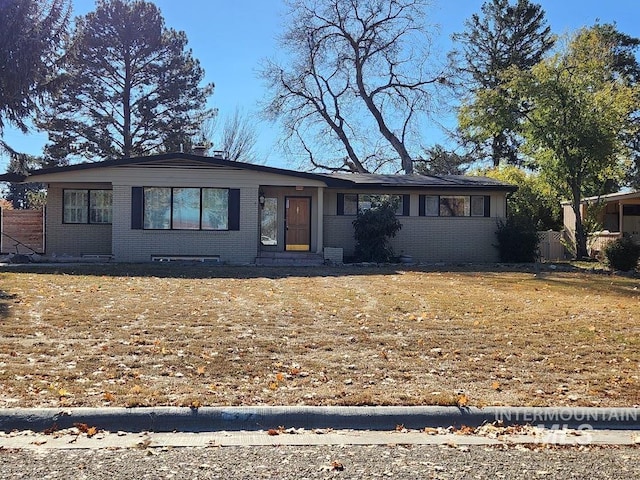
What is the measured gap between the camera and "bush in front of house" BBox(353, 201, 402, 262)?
2077 centimetres

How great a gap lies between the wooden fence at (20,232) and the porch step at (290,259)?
857cm

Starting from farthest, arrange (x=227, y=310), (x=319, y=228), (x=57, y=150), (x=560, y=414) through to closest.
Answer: (x=57, y=150)
(x=319, y=228)
(x=227, y=310)
(x=560, y=414)

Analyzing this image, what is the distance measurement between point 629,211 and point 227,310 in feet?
83.0

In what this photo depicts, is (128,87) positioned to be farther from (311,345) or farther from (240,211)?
(311,345)

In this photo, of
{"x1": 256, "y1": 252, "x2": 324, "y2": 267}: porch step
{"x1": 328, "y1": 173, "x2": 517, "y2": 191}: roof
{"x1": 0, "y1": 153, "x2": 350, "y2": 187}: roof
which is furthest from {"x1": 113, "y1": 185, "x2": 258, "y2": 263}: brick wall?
{"x1": 328, "y1": 173, "x2": 517, "y2": 191}: roof

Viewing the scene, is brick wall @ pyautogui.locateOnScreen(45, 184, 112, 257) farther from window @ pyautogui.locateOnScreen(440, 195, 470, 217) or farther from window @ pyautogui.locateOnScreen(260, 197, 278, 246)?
window @ pyautogui.locateOnScreen(440, 195, 470, 217)

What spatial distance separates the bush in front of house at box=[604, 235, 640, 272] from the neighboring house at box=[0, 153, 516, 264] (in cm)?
431

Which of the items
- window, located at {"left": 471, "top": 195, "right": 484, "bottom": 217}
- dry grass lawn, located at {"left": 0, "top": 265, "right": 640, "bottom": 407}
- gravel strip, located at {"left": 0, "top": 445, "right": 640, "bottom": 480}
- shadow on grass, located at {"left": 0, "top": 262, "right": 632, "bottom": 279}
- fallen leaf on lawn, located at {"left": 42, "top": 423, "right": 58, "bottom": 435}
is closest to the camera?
gravel strip, located at {"left": 0, "top": 445, "right": 640, "bottom": 480}

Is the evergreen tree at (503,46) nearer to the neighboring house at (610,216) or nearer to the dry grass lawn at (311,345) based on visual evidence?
the neighboring house at (610,216)

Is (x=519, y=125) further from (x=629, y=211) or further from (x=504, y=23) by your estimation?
(x=504, y=23)

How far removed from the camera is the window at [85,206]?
21500 millimetres

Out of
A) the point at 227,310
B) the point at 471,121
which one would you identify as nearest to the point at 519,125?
the point at 471,121

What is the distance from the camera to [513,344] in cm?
777

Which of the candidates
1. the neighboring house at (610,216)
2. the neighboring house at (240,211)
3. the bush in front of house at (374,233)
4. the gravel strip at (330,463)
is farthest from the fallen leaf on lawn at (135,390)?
the neighboring house at (610,216)
